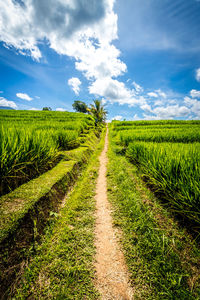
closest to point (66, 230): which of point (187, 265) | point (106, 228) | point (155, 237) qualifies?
point (106, 228)

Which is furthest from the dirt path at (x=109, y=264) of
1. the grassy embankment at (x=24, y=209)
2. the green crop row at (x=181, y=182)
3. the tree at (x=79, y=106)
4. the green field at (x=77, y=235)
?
the tree at (x=79, y=106)

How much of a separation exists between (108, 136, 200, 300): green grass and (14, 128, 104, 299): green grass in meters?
0.44

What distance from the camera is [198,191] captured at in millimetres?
1338

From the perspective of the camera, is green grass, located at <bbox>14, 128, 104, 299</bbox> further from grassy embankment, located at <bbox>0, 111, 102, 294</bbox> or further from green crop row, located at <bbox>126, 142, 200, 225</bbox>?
green crop row, located at <bbox>126, 142, 200, 225</bbox>

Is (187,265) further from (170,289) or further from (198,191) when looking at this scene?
(198,191)

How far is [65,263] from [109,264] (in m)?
0.46

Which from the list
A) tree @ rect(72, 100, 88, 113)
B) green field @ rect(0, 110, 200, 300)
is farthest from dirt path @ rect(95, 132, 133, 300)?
tree @ rect(72, 100, 88, 113)

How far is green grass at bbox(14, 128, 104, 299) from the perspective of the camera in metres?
0.88

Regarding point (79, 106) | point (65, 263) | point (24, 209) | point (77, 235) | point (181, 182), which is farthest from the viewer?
point (79, 106)

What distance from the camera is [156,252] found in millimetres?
1152

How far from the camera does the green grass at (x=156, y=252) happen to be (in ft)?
2.99

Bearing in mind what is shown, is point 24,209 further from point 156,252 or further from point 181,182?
point 181,182

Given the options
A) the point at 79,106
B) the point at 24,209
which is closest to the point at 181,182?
the point at 24,209

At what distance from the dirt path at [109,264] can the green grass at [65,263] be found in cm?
8
